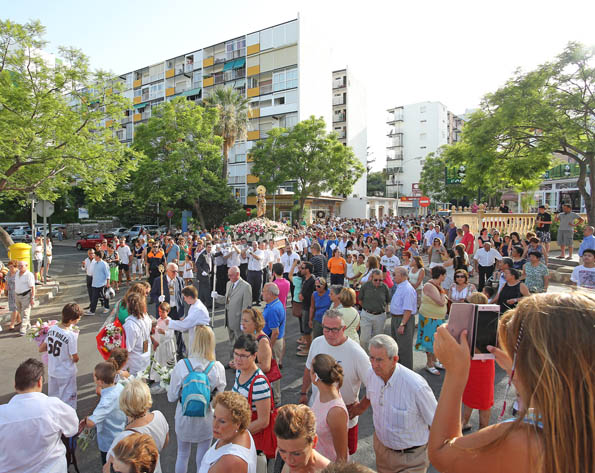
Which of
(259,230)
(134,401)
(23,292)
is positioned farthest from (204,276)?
(134,401)

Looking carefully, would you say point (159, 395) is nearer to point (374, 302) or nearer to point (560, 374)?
point (374, 302)

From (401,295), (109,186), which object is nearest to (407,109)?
(109,186)

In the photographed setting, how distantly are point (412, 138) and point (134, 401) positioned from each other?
278 ft

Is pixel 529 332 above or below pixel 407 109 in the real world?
below

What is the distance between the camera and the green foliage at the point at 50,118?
11.3 metres

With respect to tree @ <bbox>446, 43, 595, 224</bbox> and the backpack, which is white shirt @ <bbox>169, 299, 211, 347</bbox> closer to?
the backpack

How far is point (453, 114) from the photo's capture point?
277 feet

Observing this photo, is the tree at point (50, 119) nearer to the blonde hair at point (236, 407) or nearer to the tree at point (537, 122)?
the blonde hair at point (236, 407)

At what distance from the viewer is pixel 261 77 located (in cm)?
4744

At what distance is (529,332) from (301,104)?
46708 millimetres

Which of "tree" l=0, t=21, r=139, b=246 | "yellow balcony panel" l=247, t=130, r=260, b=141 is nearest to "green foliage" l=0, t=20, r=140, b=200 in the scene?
"tree" l=0, t=21, r=139, b=246

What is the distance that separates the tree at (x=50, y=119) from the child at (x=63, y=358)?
861 cm

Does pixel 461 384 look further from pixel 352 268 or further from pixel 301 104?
pixel 301 104

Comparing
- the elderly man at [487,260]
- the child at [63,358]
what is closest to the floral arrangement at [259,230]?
the elderly man at [487,260]
